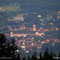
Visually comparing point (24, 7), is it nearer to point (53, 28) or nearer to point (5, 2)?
point (5, 2)

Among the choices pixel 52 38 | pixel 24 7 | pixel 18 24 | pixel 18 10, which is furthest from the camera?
pixel 24 7

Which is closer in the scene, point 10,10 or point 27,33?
point 27,33

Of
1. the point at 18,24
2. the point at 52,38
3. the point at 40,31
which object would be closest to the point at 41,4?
the point at 18,24

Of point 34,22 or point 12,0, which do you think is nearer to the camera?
point 34,22

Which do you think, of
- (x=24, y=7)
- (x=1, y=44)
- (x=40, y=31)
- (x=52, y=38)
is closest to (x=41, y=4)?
(x=24, y=7)

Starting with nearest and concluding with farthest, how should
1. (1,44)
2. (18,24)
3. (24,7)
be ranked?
(1,44)
(18,24)
(24,7)

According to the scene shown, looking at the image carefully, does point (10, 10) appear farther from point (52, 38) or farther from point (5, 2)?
point (52, 38)

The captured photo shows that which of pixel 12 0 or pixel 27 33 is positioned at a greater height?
pixel 12 0

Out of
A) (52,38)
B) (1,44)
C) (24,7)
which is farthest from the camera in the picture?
(24,7)

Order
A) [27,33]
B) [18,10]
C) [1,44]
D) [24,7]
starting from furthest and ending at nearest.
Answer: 1. [24,7]
2. [18,10]
3. [27,33]
4. [1,44]
